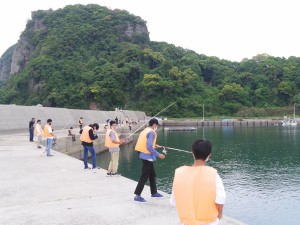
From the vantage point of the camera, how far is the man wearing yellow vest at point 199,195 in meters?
3.19

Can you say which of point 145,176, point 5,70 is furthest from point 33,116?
point 5,70

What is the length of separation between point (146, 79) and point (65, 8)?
52.1m

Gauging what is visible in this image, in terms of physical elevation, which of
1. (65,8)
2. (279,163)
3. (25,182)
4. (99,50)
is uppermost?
(65,8)

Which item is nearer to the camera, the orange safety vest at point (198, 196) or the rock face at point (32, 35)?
the orange safety vest at point (198, 196)

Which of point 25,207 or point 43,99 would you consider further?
point 43,99

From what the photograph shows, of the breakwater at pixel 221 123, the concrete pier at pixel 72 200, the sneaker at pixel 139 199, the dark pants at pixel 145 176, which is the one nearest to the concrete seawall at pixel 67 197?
A: the concrete pier at pixel 72 200

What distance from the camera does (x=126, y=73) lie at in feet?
292

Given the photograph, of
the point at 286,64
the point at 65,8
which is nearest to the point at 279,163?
the point at 286,64

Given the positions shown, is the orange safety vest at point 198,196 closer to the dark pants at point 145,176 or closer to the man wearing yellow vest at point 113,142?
the dark pants at point 145,176

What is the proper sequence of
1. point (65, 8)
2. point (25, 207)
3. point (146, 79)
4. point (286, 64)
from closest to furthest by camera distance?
point (25, 207) < point (146, 79) < point (286, 64) < point (65, 8)

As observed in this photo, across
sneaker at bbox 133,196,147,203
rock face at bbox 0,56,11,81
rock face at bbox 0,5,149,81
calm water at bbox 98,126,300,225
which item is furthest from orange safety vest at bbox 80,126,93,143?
rock face at bbox 0,56,11,81

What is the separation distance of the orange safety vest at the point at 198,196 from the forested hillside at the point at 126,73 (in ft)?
263

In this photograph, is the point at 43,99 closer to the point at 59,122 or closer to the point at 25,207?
the point at 59,122

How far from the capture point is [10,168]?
1136 centimetres
